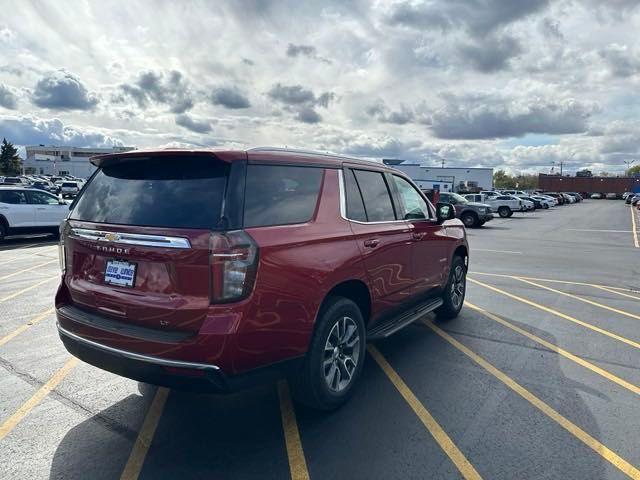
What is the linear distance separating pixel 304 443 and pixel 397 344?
2206 millimetres

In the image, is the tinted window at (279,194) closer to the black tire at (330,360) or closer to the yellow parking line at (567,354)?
the black tire at (330,360)

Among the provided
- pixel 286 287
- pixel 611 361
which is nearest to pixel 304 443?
pixel 286 287

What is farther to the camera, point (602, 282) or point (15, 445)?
point (602, 282)

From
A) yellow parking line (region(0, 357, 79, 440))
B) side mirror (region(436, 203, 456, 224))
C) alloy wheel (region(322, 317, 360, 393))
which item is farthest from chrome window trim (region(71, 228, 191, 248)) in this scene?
side mirror (region(436, 203, 456, 224))

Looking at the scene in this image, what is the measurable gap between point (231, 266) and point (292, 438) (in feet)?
4.31

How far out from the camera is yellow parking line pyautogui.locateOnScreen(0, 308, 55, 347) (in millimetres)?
5055

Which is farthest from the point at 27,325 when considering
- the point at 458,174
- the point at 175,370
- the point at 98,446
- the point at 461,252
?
the point at 458,174

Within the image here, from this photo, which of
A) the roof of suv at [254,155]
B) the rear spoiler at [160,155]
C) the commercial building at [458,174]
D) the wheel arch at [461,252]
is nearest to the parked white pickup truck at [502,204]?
the wheel arch at [461,252]

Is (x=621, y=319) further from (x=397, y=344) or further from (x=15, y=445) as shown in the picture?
(x=15, y=445)

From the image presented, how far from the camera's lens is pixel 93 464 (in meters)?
2.84

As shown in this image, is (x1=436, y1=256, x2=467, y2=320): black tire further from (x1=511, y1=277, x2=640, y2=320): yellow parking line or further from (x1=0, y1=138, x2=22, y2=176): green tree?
(x1=0, y1=138, x2=22, y2=176): green tree

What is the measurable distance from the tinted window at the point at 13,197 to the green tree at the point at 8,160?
3695 inches

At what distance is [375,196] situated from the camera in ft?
14.2

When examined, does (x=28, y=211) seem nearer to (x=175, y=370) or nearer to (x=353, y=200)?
(x=353, y=200)
